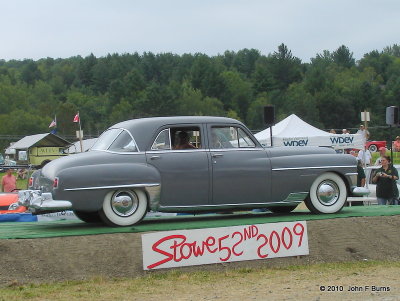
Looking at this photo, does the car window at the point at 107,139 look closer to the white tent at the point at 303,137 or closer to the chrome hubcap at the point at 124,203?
the chrome hubcap at the point at 124,203

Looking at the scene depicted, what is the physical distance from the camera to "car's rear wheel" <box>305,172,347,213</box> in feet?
38.5

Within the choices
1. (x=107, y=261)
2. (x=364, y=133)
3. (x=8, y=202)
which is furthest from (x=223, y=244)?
(x=364, y=133)

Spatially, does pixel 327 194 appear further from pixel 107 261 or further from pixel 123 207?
pixel 107 261

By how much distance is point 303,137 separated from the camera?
97.1ft

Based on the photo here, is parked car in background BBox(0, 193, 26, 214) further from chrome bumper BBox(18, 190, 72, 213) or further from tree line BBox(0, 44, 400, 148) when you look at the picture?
tree line BBox(0, 44, 400, 148)

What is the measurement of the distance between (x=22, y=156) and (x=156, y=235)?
4207 centimetres

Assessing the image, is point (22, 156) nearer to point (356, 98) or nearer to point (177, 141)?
point (177, 141)

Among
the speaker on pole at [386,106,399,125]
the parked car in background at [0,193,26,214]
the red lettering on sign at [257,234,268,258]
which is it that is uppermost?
the speaker on pole at [386,106,399,125]

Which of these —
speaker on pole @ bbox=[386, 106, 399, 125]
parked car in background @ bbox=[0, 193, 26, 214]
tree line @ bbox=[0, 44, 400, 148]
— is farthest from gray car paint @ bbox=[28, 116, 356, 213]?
tree line @ bbox=[0, 44, 400, 148]

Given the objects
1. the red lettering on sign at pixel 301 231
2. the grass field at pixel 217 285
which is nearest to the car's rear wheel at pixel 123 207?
the grass field at pixel 217 285

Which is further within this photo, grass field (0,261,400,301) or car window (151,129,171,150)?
car window (151,129,171,150)

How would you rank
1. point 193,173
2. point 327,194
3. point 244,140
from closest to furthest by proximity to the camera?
point 193,173
point 244,140
point 327,194

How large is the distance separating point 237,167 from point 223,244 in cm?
136

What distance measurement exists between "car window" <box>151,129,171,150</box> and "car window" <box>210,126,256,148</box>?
62 cm
